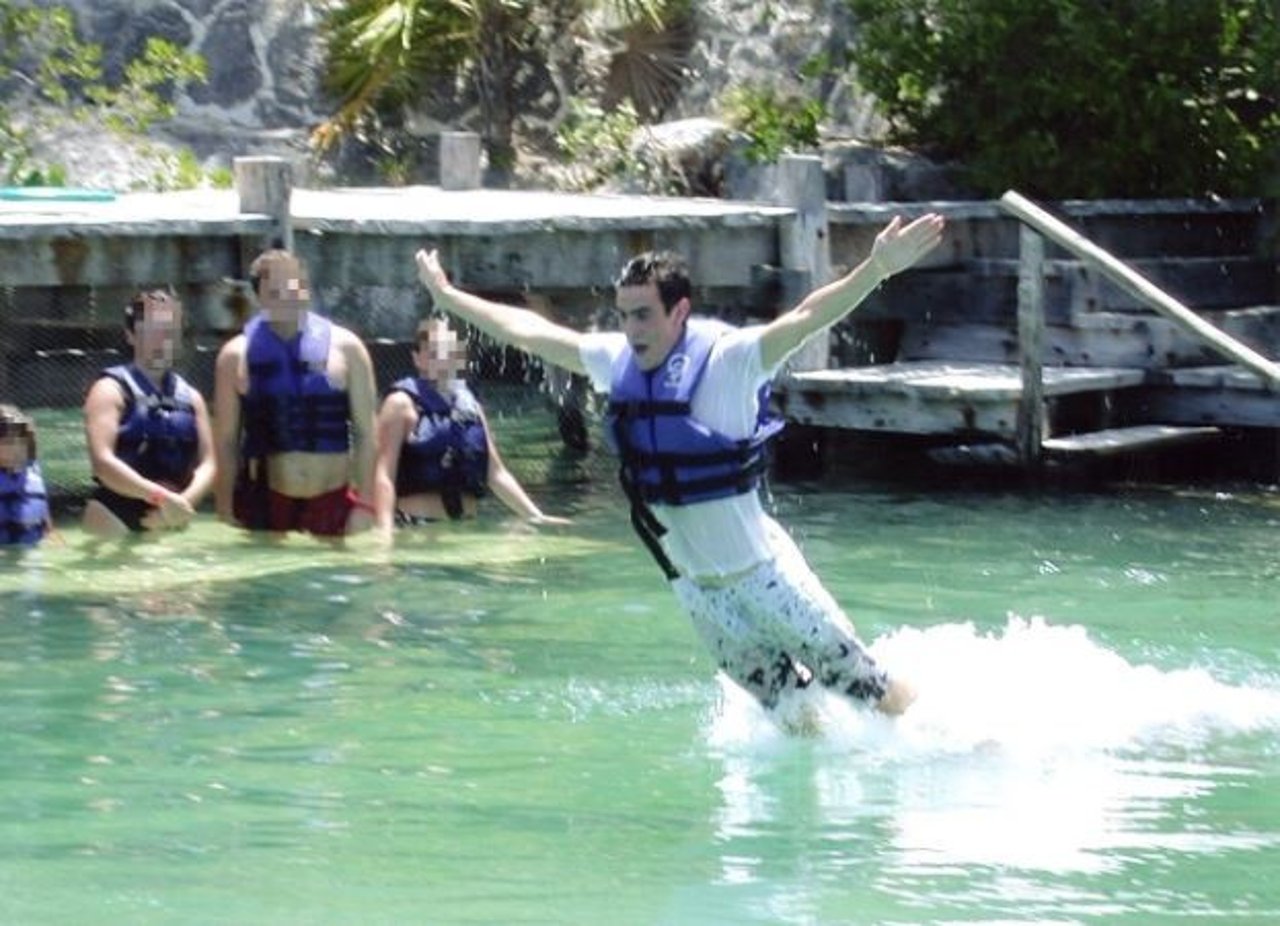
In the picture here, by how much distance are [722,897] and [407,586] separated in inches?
203

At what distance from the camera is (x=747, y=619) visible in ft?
28.9

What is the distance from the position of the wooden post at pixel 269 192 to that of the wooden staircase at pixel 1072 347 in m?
3.31

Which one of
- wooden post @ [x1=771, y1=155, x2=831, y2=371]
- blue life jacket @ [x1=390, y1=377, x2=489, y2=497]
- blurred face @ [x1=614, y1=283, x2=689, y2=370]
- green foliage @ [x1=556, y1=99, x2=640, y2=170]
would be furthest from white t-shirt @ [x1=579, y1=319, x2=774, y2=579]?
green foliage @ [x1=556, y1=99, x2=640, y2=170]

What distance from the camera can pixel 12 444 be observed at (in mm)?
12547

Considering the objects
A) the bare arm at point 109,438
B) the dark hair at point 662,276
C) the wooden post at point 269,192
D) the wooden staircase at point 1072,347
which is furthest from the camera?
the wooden staircase at point 1072,347

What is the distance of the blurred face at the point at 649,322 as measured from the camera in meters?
8.55

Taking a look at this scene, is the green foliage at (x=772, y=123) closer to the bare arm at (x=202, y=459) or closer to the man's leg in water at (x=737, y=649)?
the bare arm at (x=202, y=459)

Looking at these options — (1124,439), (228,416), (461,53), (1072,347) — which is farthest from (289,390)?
(461,53)

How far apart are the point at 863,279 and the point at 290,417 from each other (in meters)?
5.13

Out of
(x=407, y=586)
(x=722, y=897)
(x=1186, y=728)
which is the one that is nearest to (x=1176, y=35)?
(x=407, y=586)

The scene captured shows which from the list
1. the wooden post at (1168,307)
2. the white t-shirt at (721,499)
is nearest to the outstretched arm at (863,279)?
the white t-shirt at (721,499)

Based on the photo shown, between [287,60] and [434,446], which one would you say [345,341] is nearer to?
[434,446]

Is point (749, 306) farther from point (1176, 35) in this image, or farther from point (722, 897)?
point (722, 897)

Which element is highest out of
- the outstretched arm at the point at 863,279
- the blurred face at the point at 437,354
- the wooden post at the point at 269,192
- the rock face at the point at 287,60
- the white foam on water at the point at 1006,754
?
the rock face at the point at 287,60
